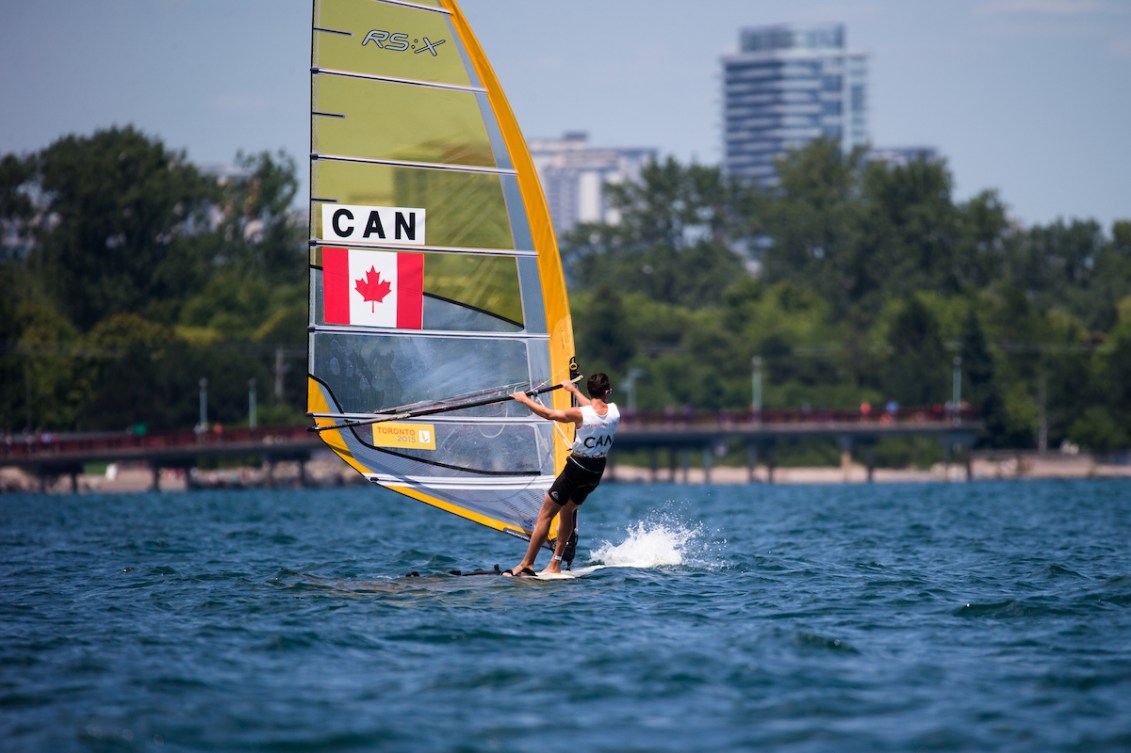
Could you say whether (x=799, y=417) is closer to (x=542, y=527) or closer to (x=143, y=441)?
(x=143, y=441)

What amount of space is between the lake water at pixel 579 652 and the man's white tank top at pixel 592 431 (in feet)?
4.11

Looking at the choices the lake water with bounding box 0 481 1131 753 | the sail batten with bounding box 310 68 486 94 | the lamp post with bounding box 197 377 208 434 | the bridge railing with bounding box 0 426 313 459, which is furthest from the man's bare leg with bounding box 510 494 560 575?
the lamp post with bounding box 197 377 208 434

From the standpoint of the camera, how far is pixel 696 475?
3634 inches

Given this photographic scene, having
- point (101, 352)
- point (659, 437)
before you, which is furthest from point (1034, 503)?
point (101, 352)

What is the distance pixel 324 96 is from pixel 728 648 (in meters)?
6.64

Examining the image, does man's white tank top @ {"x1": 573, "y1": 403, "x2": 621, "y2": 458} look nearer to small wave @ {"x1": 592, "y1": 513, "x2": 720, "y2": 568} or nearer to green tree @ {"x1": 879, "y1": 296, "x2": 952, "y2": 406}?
small wave @ {"x1": 592, "y1": 513, "x2": 720, "y2": 568}

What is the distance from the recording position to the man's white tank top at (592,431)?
13.7m

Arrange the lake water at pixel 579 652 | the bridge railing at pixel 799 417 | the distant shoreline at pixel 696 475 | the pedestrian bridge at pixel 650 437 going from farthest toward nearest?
the bridge railing at pixel 799 417
the distant shoreline at pixel 696 475
the pedestrian bridge at pixel 650 437
the lake water at pixel 579 652

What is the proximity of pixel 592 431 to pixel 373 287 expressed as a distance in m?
2.64

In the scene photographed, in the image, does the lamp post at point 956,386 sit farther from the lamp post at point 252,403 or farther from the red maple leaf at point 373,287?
the red maple leaf at point 373,287

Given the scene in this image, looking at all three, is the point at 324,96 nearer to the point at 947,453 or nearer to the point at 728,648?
the point at 728,648

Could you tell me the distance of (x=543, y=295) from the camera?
596 inches

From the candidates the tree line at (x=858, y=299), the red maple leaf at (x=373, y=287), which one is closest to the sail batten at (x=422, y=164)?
the red maple leaf at (x=373, y=287)

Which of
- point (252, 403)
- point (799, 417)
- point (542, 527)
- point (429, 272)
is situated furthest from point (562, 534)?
point (252, 403)
